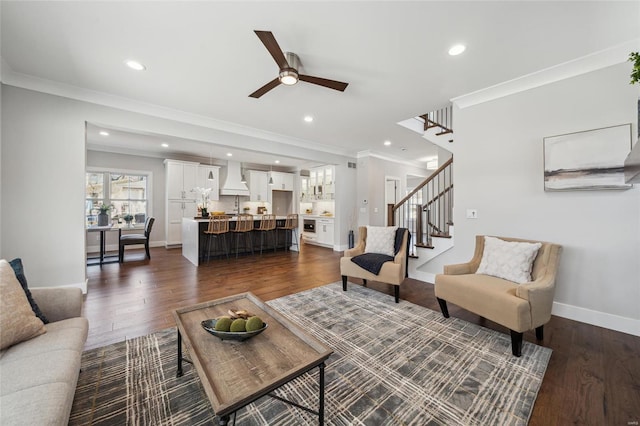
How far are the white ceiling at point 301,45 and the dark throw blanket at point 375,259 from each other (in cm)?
203

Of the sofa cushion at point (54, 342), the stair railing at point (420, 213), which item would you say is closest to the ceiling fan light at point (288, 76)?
the sofa cushion at point (54, 342)

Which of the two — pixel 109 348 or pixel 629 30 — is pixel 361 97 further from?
pixel 109 348

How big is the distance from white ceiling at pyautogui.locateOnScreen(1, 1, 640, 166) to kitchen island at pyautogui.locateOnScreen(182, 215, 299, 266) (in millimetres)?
2493

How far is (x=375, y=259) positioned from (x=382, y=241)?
1.32 ft

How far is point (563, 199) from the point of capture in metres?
2.71

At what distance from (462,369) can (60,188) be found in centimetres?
491

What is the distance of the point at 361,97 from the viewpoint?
348 centimetres

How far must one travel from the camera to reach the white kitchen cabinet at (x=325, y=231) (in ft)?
24.2

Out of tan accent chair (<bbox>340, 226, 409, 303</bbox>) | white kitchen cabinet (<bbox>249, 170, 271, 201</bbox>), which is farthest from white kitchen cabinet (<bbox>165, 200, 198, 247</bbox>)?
tan accent chair (<bbox>340, 226, 409, 303</bbox>)

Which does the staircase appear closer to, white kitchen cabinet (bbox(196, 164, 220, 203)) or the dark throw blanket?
the dark throw blanket

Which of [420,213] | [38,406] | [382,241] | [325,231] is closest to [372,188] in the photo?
[325,231]

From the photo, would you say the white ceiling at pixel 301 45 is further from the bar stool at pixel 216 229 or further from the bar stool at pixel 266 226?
the bar stool at pixel 266 226

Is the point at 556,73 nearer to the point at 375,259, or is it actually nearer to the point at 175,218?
the point at 375,259

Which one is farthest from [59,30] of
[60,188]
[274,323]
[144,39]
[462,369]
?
[462,369]
